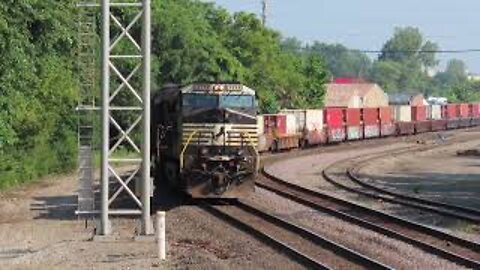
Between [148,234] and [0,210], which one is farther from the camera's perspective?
[0,210]

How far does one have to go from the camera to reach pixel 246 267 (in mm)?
15023

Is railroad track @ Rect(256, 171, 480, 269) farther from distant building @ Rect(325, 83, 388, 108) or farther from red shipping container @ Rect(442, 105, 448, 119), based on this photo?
distant building @ Rect(325, 83, 388, 108)

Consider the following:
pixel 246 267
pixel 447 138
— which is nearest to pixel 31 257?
pixel 246 267

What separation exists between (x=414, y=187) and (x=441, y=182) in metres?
2.52

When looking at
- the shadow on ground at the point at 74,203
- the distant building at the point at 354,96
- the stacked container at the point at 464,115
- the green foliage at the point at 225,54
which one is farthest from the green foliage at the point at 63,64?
the distant building at the point at 354,96

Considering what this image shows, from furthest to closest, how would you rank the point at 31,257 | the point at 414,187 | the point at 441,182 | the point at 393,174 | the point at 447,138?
1. the point at 447,138
2. the point at 393,174
3. the point at 441,182
4. the point at 414,187
5. the point at 31,257

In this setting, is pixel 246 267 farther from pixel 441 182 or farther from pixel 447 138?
pixel 447 138

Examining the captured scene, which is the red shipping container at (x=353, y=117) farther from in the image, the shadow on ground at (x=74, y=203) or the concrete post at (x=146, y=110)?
the concrete post at (x=146, y=110)

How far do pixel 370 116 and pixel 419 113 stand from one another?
41.8 ft

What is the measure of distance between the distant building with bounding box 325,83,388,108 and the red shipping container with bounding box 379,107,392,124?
48.2 m

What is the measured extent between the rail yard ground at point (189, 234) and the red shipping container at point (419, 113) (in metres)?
38.5

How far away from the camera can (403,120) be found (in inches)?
2790

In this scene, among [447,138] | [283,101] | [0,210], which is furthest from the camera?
[283,101]

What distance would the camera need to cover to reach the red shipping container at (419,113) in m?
73.1
